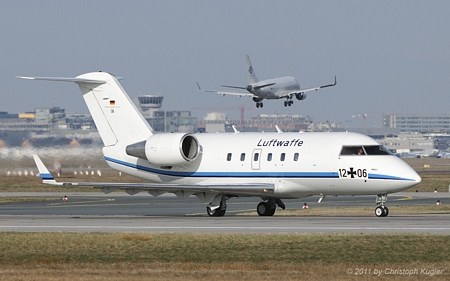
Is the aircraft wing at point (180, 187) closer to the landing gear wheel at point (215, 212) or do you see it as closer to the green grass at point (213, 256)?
the landing gear wheel at point (215, 212)

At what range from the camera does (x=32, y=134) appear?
2451 inches

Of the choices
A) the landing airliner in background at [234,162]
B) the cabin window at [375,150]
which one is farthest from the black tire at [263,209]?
the cabin window at [375,150]

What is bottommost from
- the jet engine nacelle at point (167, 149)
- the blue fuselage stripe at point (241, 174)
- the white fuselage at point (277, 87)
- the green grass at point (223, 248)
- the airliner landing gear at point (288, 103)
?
the green grass at point (223, 248)

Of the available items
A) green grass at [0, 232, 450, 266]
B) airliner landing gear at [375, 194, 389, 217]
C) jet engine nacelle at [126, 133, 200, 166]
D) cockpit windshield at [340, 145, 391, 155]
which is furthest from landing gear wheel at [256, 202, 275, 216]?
green grass at [0, 232, 450, 266]

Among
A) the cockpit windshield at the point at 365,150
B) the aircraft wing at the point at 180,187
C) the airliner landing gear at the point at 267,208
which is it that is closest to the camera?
the cockpit windshield at the point at 365,150

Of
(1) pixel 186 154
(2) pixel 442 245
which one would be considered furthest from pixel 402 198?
(2) pixel 442 245

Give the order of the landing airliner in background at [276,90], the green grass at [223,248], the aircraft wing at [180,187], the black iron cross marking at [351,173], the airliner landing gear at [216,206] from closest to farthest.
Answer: the green grass at [223,248] < the black iron cross marking at [351,173] < the aircraft wing at [180,187] < the airliner landing gear at [216,206] < the landing airliner in background at [276,90]

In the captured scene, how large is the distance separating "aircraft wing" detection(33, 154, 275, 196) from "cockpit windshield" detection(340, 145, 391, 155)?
3311 mm

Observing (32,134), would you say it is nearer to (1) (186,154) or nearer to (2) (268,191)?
Answer: (1) (186,154)

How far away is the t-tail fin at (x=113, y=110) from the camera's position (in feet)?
121

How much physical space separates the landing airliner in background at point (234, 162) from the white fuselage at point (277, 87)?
2762 inches

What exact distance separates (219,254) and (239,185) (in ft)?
43.1

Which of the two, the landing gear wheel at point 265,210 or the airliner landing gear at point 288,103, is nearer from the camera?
the landing gear wheel at point 265,210

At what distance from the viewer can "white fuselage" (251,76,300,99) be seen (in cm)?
10725
